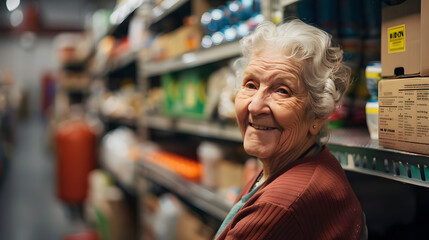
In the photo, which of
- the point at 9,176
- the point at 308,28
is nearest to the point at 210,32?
the point at 308,28

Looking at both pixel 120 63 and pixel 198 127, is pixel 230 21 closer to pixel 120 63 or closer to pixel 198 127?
pixel 198 127

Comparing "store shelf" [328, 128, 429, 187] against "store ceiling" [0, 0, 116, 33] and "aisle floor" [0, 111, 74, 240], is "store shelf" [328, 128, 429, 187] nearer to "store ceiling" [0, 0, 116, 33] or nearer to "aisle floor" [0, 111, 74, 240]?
"aisle floor" [0, 111, 74, 240]

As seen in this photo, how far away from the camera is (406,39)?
111cm

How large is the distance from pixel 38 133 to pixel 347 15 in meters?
11.5

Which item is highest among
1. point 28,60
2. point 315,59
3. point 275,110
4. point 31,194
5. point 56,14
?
point 56,14

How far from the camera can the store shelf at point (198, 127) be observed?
2051 millimetres

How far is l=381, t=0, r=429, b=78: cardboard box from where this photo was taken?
1.03m

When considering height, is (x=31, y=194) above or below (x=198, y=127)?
below

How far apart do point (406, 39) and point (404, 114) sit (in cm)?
21

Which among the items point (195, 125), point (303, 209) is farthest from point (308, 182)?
point (195, 125)

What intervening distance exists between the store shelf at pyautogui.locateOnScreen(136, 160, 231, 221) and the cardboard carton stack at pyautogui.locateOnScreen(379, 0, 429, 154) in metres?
1.05

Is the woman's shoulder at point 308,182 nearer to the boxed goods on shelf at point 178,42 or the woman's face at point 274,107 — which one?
the woman's face at point 274,107

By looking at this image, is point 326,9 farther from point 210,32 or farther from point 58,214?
point 58,214

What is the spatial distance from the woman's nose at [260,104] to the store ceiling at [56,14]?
9.50 m
